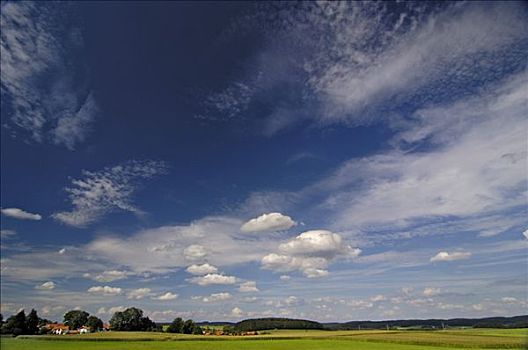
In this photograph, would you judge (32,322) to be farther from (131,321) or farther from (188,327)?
(188,327)

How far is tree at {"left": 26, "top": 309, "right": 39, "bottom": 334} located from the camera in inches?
1115

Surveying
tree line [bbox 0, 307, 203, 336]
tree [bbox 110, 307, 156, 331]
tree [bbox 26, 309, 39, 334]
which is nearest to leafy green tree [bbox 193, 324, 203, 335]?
tree line [bbox 0, 307, 203, 336]

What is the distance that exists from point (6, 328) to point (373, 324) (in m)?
62.1

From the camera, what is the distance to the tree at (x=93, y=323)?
39.7 meters

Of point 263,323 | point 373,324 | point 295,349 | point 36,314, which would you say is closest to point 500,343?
point 295,349

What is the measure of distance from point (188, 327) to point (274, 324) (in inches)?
962

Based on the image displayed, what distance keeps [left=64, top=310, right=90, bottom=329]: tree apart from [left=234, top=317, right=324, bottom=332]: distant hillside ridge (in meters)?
21.5

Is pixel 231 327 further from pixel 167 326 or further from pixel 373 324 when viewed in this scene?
pixel 373 324

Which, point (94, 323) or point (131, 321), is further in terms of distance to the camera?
point (131, 321)

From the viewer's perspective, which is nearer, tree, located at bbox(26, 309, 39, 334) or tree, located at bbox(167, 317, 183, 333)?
tree, located at bbox(26, 309, 39, 334)

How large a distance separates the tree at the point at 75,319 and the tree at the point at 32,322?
927 cm

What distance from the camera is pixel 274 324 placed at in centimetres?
6712

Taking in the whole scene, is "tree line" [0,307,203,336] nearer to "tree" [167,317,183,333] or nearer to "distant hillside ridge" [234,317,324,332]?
"tree" [167,317,183,333]

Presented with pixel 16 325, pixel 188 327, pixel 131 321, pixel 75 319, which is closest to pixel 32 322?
pixel 16 325
